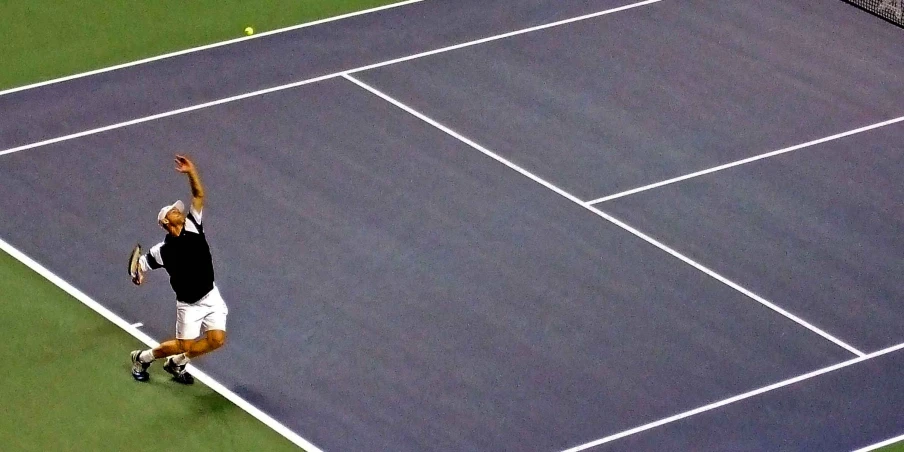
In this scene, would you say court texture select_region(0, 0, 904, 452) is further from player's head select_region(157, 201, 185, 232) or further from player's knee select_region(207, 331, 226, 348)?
player's head select_region(157, 201, 185, 232)

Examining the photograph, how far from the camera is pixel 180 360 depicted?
19234 mm

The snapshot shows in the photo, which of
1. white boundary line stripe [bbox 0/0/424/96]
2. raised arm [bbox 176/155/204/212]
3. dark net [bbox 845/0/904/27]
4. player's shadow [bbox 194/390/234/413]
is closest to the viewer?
raised arm [bbox 176/155/204/212]

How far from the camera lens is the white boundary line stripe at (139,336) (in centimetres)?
1877

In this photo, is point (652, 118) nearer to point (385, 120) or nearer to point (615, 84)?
point (615, 84)

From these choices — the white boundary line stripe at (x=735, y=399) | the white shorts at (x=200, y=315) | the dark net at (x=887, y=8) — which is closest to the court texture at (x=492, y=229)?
the white boundary line stripe at (x=735, y=399)

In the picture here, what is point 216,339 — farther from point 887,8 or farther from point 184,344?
point 887,8

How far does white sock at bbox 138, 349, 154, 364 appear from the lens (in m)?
19.2

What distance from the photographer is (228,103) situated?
2456 cm

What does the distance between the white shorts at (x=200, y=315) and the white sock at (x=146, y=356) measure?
0.38 m

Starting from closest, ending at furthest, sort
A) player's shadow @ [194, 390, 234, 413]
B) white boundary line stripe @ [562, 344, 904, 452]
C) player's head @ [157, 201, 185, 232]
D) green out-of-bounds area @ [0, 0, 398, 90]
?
player's head @ [157, 201, 185, 232]
white boundary line stripe @ [562, 344, 904, 452]
player's shadow @ [194, 390, 234, 413]
green out-of-bounds area @ [0, 0, 398, 90]

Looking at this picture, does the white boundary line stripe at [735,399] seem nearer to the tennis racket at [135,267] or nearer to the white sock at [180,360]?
the white sock at [180,360]

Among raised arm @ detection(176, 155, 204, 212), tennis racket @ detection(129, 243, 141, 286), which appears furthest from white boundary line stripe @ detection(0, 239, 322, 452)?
raised arm @ detection(176, 155, 204, 212)

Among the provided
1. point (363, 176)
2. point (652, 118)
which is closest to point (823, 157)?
point (652, 118)

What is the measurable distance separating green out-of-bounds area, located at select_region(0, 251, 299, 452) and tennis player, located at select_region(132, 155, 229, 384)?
42 cm
